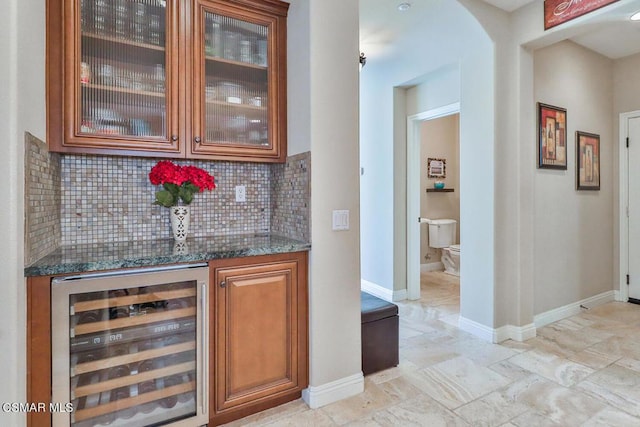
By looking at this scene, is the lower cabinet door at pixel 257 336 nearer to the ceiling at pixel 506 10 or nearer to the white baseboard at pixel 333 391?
the white baseboard at pixel 333 391

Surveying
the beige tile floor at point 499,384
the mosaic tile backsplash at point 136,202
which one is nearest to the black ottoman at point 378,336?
the beige tile floor at point 499,384

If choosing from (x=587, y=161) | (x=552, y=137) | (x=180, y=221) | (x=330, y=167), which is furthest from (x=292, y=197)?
(x=587, y=161)

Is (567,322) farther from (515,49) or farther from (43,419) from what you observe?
(43,419)

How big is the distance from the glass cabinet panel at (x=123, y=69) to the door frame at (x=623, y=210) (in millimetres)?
4575

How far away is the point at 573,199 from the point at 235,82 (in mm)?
3384

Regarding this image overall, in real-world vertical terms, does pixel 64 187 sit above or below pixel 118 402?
above

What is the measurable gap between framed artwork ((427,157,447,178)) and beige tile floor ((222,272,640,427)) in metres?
3.06

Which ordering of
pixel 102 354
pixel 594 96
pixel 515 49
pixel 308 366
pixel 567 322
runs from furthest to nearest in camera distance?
pixel 594 96 → pixel 567 322 → pixel 515 49 → pixel 308 366 → pixel 102 354

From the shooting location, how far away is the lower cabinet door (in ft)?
5.74

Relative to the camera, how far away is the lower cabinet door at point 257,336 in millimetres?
1749

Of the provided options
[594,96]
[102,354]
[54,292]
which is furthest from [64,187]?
[594,96]

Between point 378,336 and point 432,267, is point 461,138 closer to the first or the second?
point 378,336

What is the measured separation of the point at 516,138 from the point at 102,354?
10.3ft

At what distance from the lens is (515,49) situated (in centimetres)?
284
